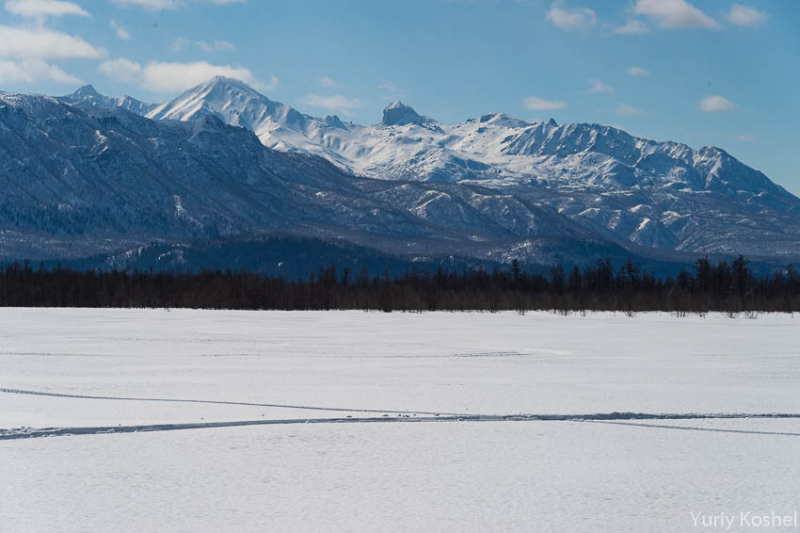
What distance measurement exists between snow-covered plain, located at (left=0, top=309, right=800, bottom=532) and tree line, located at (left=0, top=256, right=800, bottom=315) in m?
60.8

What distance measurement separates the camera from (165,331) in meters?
43.7

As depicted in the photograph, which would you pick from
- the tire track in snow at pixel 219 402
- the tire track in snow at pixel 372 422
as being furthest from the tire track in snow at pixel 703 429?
the tire track in snow at pixel 219 402

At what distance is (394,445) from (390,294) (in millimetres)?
80654

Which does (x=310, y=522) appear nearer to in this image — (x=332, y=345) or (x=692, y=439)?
(x=692, y=439)

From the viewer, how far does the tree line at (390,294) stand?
3656 inches

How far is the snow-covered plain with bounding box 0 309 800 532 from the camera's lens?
9484 mm

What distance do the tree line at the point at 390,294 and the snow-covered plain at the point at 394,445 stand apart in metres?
60.8

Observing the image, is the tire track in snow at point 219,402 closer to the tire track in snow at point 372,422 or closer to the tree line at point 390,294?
the tire track in snow at point 372,422

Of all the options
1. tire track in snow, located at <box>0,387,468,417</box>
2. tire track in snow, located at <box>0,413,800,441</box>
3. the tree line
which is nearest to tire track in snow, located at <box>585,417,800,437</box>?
tire track in snow, located at <box>0,413,800,441</box>

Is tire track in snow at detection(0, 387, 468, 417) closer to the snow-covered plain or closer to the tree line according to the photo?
the snow-covered plain

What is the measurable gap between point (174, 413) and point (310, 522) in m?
7.28

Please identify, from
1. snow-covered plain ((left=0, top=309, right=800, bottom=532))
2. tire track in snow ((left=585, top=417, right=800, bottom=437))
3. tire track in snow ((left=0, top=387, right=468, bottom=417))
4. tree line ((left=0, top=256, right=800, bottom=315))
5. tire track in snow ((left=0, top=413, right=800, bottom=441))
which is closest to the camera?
snow-covered plain ((left=0, top=309, right=800, bottom=532))

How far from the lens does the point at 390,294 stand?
3688 inches

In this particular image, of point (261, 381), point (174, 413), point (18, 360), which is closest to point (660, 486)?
point (174, 413)
